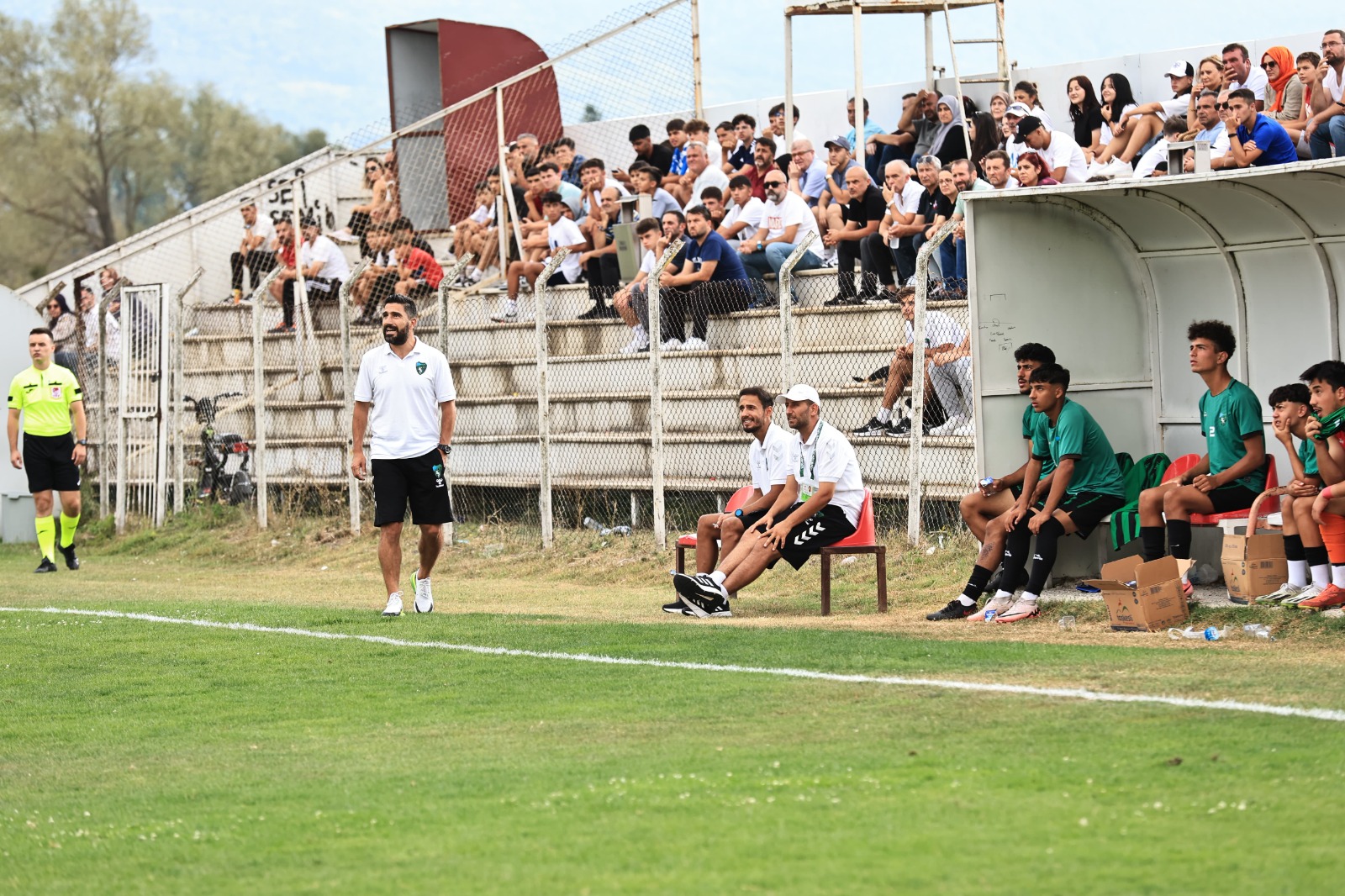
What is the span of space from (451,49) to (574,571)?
470 inches

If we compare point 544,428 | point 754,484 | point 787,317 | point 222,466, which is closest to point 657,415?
point 544,428

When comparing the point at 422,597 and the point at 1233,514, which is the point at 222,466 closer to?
the point at 422,597

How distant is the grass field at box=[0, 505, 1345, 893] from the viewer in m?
5.64

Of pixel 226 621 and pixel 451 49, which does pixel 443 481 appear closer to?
pixel 226 621

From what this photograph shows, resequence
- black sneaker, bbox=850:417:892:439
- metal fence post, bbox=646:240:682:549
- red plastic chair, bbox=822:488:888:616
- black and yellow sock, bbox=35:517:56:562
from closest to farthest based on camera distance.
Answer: red plastic chair, bbox=822:488:888:616, black sneaker, bbox=850:417:892:439, metal fence post, bbox=646:240:682:549, black and yellow sock, bbox=35:517:56:562

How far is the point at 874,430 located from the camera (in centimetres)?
1614

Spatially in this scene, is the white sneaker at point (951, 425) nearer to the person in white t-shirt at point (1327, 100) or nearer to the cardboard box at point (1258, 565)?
the person in white t-shirt at point (1327, 100)

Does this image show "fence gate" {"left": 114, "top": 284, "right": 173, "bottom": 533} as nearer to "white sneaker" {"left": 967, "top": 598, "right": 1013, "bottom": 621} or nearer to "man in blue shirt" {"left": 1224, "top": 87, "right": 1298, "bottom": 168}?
"white sneaker" {"left": 967, "top": 598, "right": 1013, "bottom": 621}

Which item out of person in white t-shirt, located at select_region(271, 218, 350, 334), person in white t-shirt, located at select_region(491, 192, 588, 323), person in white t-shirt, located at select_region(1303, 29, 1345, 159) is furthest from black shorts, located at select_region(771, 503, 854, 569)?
person in white t-shirt, located at select_region(271, 218, 350, 334)

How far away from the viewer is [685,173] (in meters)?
21.5

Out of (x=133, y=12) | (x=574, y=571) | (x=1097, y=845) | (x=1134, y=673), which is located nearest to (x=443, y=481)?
(x=574, y=571)

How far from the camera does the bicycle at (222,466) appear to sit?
74.3 ft

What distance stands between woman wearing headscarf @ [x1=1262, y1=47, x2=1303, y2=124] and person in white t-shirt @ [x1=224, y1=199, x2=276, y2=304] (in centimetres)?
1428

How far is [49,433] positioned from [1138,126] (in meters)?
11.4
